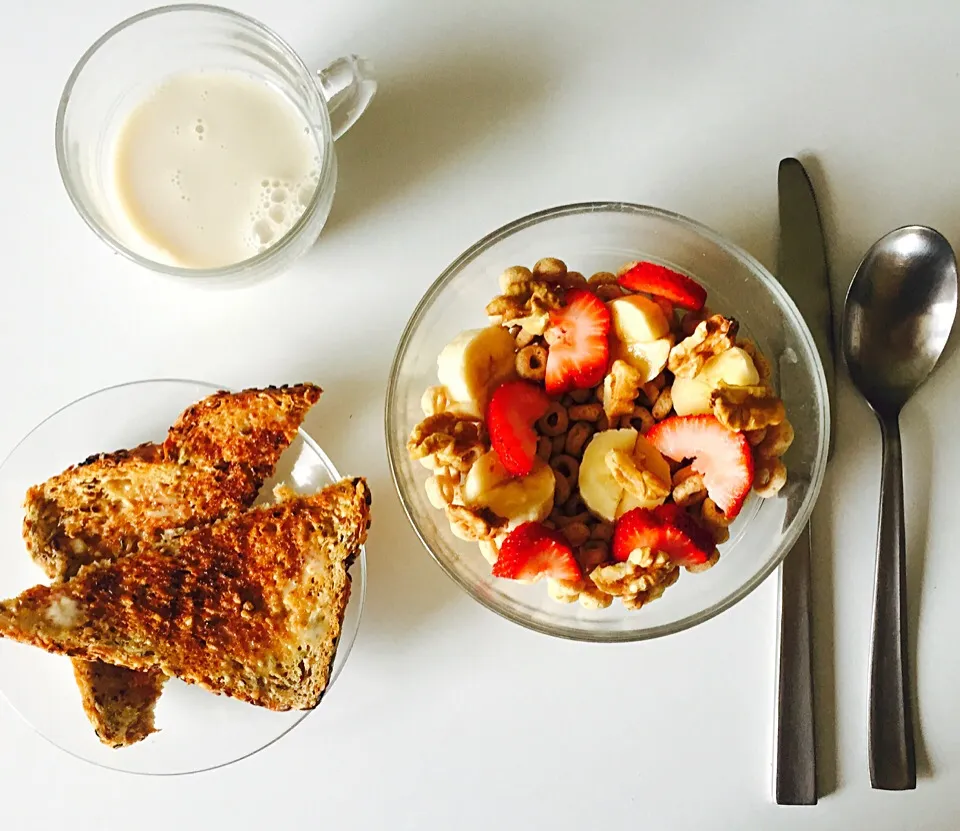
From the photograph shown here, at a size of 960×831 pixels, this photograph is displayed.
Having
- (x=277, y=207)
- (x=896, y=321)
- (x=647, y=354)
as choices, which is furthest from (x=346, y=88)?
(x=896, y=321)

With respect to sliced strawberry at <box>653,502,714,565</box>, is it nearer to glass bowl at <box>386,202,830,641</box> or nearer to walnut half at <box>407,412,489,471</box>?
glass bowl at <box>386,202,830,641</box>

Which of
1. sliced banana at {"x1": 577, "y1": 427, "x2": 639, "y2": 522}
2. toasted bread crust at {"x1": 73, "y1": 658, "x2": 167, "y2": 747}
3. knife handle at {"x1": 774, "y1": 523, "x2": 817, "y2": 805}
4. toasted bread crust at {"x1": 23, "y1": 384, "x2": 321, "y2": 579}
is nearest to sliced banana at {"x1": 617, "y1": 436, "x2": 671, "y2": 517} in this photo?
sliced banana at {"x1": 577, "y1": 427, "x2": 639, "y2": 522}

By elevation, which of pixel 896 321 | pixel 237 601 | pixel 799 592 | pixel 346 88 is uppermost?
pixel 346 88

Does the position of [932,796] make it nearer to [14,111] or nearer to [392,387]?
[392,387]

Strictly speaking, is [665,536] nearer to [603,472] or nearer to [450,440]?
[603,472]

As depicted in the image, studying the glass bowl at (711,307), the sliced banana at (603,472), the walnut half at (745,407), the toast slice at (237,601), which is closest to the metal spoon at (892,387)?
the glass bowl at (711,307)
